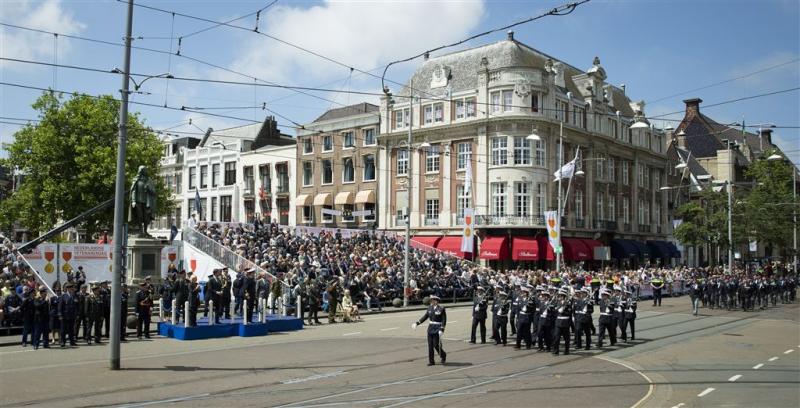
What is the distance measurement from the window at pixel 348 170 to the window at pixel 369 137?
83.4 inches

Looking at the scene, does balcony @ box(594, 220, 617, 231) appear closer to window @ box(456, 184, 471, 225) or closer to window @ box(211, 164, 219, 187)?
window @ box(456, 184, 471, 225)

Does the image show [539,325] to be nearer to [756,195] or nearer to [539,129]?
[539,129]

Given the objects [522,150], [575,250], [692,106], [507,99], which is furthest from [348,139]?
[692,106]

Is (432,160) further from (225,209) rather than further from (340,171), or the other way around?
(225,209)

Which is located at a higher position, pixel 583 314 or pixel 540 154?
pixel 540 154

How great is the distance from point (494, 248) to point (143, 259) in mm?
27517

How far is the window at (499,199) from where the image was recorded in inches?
1944

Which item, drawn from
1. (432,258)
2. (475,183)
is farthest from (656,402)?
(475,183)

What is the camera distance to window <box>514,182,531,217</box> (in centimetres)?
4903

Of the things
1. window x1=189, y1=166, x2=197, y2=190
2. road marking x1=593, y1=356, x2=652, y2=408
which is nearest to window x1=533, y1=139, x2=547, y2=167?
road marking x1=593, y1=356, x2=652, y2=408

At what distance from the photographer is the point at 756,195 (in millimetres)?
53844

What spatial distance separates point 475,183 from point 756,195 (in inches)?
916

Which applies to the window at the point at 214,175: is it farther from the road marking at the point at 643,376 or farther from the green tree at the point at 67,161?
the road marking at the point at 643,376

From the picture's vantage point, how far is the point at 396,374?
14.5 m
